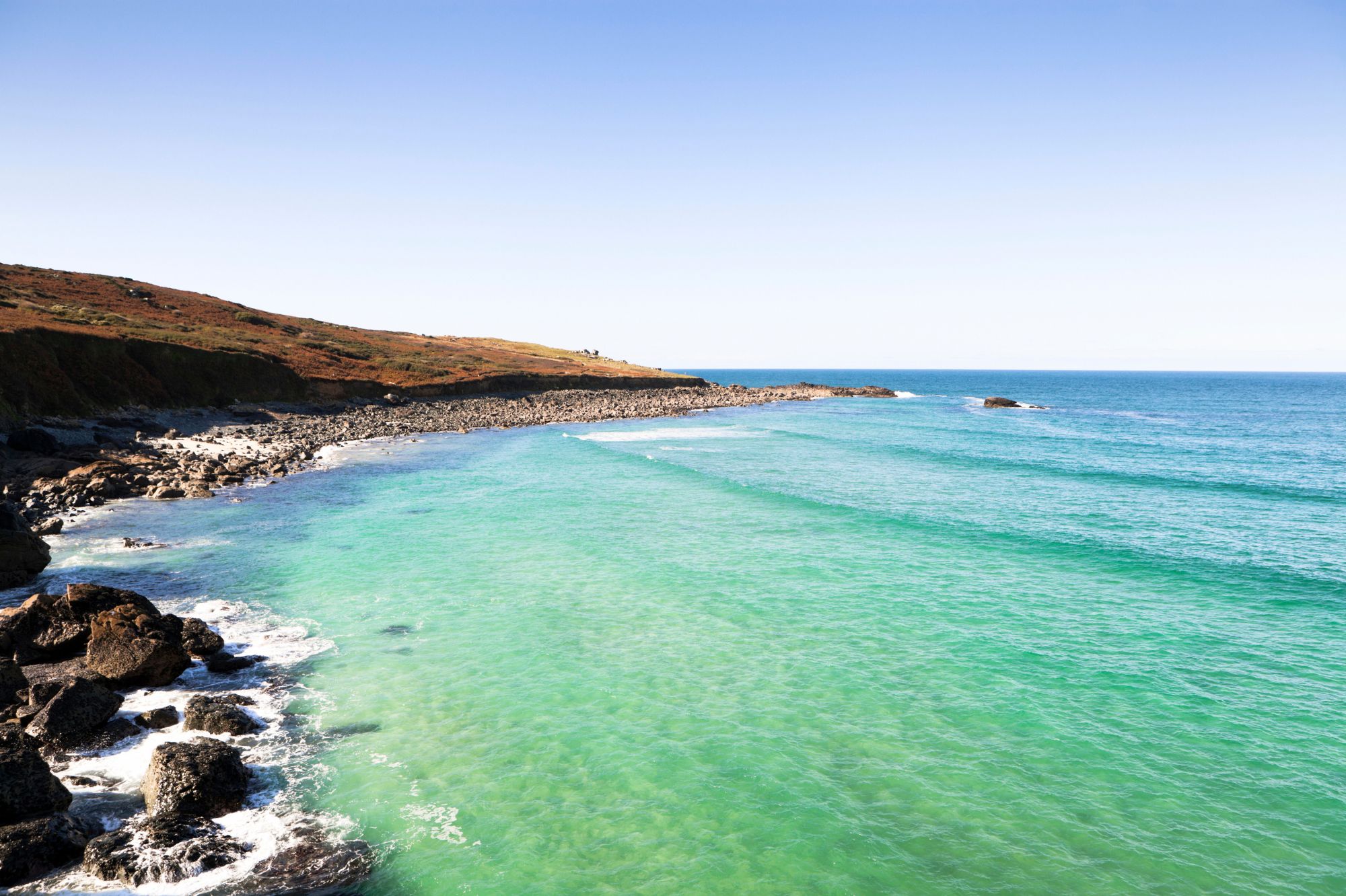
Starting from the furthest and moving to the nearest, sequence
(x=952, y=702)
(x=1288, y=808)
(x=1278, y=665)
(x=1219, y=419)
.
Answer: (x=1219, y=419) < (x=1278, y=665) < (x=952, y=702) < (x=1288, y=808)

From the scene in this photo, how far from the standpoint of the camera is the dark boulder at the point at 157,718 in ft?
43.1

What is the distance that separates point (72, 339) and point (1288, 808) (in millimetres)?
63914

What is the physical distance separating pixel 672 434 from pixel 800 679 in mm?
55326

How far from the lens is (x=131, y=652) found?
14.9 metres

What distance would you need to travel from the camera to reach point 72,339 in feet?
160

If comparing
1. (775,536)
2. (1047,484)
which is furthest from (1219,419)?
(775,536)

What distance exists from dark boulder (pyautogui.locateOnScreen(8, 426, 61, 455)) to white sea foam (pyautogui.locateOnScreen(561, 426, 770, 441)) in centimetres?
3662

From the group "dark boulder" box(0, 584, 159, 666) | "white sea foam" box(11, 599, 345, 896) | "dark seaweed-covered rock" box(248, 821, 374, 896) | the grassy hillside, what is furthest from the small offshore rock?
the grassy hillside

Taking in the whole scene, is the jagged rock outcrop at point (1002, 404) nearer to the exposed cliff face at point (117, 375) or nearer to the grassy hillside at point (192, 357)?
the grassy hillside at point (192, 357)

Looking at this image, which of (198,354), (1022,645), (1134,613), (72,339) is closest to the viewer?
(1022,645)

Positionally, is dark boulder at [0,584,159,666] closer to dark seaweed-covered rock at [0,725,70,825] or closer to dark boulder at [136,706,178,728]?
dark boulder at [136,706,178,728]

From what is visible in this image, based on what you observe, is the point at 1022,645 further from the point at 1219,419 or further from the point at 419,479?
the point at 1219,419

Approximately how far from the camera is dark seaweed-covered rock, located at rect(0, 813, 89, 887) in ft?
30.3

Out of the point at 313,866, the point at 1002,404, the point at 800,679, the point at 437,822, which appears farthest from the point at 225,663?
the point at 1002,404
